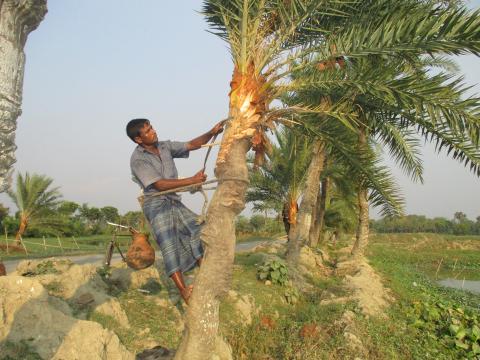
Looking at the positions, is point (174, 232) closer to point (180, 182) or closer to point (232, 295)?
point (180, 182)

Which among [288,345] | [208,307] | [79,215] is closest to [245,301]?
[288,345]

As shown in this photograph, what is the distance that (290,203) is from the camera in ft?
Answer: 45.5

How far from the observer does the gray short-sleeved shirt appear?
4.73 metres

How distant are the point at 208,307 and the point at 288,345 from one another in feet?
7.59

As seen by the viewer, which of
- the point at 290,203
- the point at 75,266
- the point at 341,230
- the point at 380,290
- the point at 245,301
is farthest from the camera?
the point at 341,230

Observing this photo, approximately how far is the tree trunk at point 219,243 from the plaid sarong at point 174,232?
0.71m

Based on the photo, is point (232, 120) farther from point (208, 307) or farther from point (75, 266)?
point (75, 266)

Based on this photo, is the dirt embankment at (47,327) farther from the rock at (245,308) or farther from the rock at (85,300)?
the rock at (245,308)

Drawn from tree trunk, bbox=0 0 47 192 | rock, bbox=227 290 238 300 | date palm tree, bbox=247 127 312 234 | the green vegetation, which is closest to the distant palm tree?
date palm tree, bbox=247 127 312 234

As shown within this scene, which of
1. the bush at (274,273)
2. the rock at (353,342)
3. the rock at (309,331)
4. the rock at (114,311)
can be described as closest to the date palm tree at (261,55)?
the rock at (114,311)

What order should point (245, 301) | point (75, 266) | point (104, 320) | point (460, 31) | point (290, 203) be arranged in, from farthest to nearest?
point (290, 203) < point (245, 301) < point (75, 266) < point (104, 320) < point (460, 31)

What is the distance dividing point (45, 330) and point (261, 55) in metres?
3.74

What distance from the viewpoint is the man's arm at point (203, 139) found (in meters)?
4.98

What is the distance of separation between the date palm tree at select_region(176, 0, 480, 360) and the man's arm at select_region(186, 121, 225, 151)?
0.34 meters
